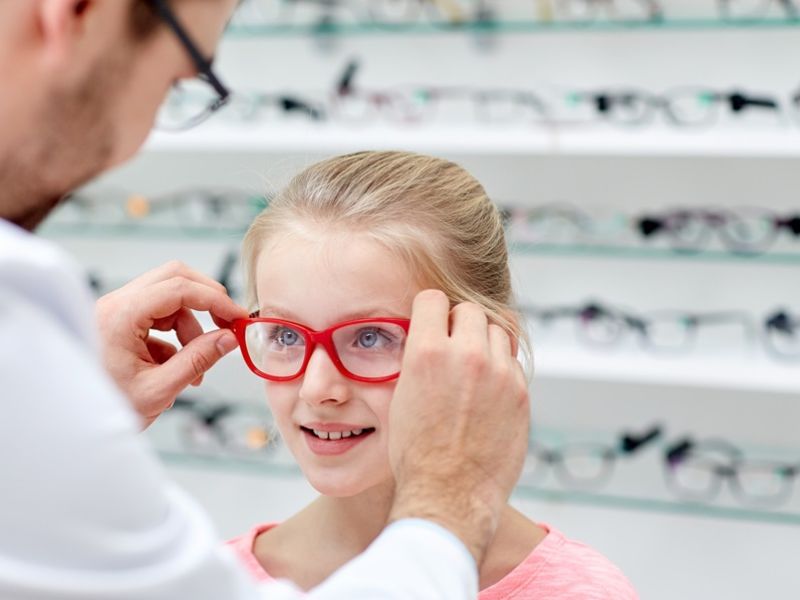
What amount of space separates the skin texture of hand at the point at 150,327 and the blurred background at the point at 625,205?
3.93 feet

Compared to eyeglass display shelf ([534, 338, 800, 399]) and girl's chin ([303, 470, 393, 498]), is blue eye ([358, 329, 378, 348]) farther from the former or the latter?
eyeglass display shelf ([534, 338, 800, 399])

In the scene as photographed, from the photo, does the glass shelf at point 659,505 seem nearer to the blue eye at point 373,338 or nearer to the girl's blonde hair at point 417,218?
the girl's blonde hair at point 417,218

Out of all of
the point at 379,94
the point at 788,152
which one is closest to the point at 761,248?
the point at 788,152

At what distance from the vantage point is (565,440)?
256 cm

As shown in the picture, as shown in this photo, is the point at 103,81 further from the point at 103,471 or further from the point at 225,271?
the point at 225,271

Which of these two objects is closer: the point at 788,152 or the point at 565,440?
the point at 788,152

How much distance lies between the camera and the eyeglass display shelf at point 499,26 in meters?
2.33

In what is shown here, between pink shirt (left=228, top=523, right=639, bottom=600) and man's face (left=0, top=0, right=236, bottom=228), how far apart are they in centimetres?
58

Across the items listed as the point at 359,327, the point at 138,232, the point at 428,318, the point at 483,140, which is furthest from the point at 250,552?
the point at 138,232

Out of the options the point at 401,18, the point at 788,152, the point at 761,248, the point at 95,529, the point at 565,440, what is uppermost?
the point at 95,529

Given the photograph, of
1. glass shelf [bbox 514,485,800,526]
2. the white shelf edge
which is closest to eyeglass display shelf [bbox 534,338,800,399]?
the white shelf edge

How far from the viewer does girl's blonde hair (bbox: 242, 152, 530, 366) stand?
3.65ft

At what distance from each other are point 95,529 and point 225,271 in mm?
2000

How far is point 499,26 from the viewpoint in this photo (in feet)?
8.10
